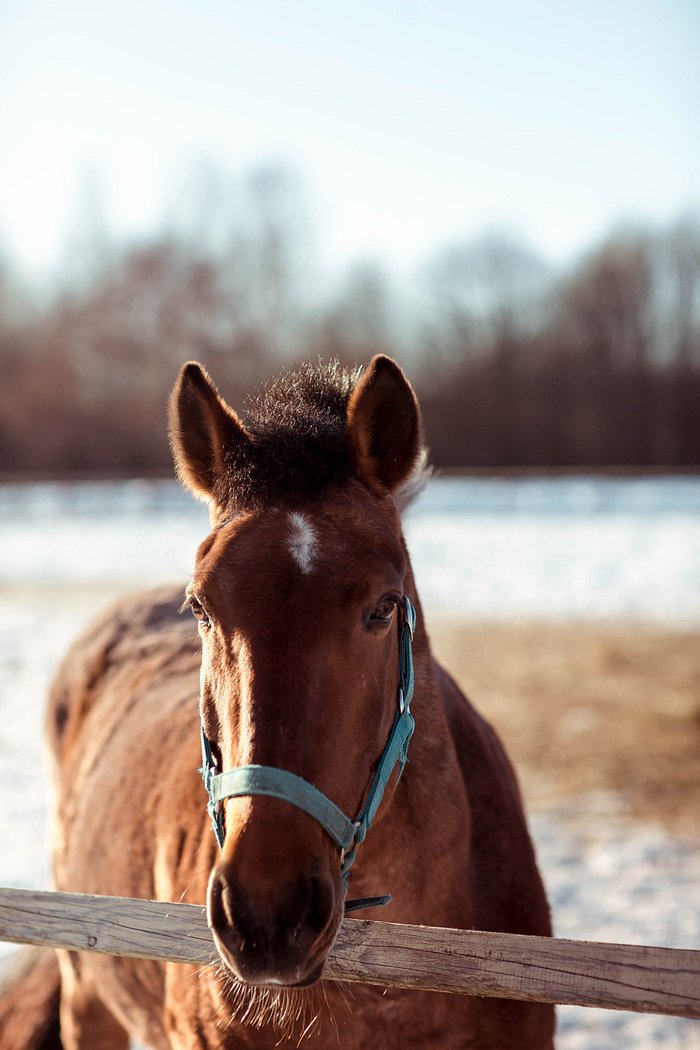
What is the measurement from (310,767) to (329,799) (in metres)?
0.08

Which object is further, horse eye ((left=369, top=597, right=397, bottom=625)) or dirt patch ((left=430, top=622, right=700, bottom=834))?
dirt patch ((left=430, top=622, right=700, bottom=834))

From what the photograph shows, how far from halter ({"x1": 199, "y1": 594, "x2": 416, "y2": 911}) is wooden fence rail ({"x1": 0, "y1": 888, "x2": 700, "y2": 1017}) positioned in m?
0.14

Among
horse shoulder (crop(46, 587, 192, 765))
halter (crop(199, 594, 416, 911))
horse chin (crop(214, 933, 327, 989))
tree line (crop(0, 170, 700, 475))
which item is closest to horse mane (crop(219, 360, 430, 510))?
halter (crop(199, 594, 416, 911))

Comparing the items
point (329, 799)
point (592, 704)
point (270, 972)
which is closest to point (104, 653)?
point (329, 799)

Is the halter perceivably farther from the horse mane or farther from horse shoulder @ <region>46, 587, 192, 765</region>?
horse shoulder @ <region>46, 587, 192, 765</region>

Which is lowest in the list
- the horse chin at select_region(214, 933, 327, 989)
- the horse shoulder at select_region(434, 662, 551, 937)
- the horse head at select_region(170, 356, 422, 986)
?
the horse shoulder at select_region(434, 662, 551, 937)

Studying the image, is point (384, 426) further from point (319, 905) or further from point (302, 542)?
point (319, 905)

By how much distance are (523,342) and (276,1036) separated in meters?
33.3

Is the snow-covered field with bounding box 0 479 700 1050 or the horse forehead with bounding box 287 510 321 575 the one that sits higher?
the horse forehead with bounding box 287 510 321 575

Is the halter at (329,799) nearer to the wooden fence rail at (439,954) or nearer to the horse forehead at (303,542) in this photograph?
the wooden fence rail at (439,954)

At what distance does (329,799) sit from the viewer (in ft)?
5.58

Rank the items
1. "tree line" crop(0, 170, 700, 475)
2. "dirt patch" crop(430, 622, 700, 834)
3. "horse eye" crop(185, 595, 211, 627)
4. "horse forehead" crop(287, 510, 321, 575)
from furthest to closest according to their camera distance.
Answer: "tree line" crop(0, 170, 700, 475) < "dirt patch" crop(430, 622, 700, 834) < "horse eye" crop(185, 595, 211, 627) < "horse forehead" crop(287, 510, 321, 575)

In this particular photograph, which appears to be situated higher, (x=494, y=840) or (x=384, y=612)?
(x=384, y=612)

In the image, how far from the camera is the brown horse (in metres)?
1.63
